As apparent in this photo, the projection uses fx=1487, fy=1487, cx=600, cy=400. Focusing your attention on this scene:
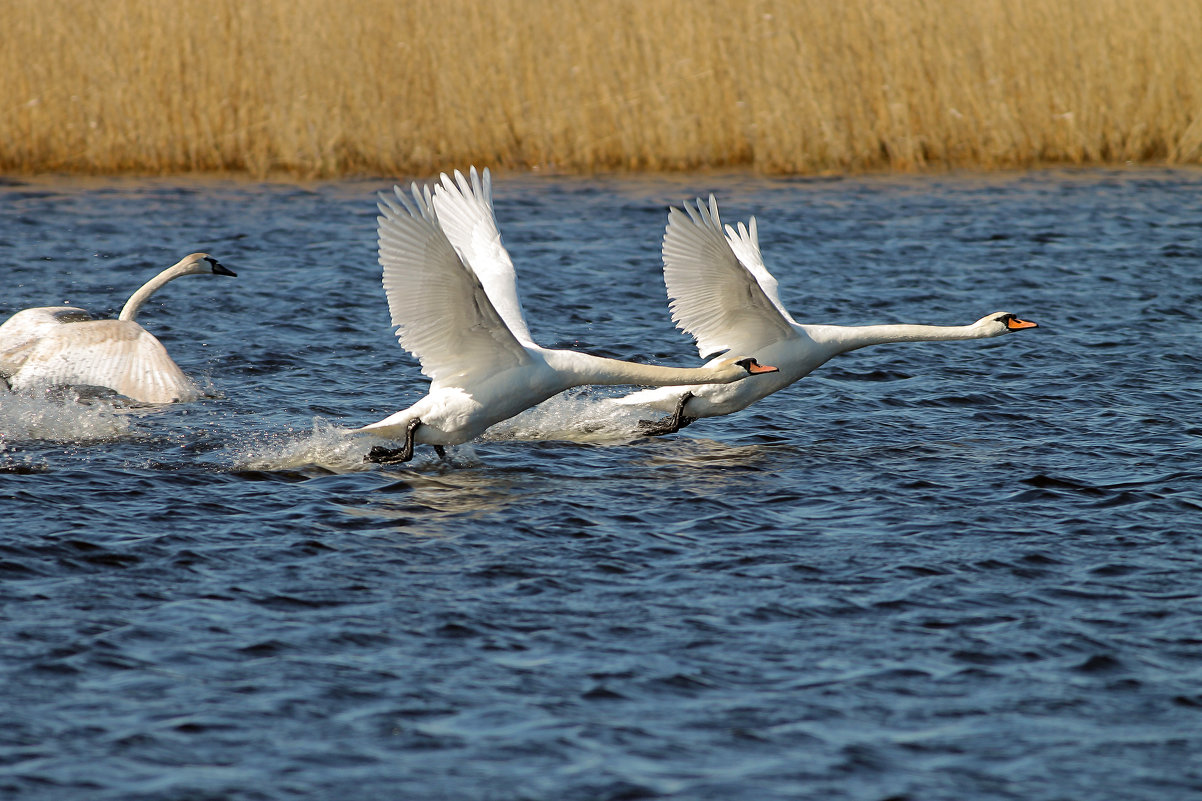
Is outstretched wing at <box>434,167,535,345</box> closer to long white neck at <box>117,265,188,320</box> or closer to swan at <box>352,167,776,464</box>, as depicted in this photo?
swan at <box>352,167,776,464</box>

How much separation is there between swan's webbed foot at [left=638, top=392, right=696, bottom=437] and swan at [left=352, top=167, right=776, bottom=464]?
2.71 ft

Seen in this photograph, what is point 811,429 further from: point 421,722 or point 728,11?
point 728,11

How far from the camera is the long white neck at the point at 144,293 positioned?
36.3ft

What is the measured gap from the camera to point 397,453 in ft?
30.7

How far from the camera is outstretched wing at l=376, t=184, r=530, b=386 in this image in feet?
27.2

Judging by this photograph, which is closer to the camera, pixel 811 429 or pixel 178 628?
pixel 178 628

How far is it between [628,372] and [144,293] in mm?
4440

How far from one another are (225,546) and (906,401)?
587 cm

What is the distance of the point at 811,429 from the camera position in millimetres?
10750

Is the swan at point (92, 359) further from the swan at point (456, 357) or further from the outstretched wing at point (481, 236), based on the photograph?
the outstretched wing at point (481, 236)

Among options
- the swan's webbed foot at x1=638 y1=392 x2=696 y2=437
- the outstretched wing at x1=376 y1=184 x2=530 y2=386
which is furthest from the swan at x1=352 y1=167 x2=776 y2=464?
A: the swan's webbed foot at x1=638 y1=392 x2=696 y2=437

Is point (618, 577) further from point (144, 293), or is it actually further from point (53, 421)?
point (144, 293)

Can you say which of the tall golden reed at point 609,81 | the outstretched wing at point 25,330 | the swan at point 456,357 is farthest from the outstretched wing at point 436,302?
the tall golden reed at point 609,81

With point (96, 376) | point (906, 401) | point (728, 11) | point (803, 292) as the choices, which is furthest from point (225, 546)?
point (728, 11)
